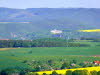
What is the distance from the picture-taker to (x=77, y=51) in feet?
163

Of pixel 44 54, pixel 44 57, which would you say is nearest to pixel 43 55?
pixel 44 54

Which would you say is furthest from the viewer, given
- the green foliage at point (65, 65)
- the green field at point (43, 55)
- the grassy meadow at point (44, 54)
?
the grassy meadow at point (44, 54)

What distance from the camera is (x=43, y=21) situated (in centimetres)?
10594

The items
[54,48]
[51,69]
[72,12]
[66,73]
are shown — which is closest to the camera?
[66,73]

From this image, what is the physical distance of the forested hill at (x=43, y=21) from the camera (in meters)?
86.6

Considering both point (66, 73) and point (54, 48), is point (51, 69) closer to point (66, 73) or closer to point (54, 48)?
point (66, 73)

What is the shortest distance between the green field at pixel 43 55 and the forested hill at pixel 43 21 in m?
25.7

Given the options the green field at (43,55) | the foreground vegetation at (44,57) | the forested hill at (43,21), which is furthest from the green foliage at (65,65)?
the forested hill at (43,21)

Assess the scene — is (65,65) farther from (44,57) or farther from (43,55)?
(43,55)

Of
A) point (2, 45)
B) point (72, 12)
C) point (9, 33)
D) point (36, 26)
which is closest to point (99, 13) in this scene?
point (72, 12)

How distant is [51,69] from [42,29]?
5752cm

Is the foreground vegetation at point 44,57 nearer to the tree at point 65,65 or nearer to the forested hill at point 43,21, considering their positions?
the tree at point 65,65

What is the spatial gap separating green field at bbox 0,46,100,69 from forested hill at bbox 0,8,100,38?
2567 centimetres

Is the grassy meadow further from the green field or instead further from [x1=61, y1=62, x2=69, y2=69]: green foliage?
[x1=61, y1=62, x2=69, y2=69]: green foliage
